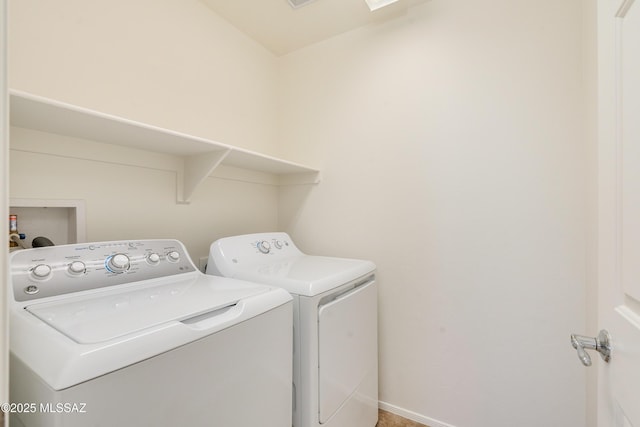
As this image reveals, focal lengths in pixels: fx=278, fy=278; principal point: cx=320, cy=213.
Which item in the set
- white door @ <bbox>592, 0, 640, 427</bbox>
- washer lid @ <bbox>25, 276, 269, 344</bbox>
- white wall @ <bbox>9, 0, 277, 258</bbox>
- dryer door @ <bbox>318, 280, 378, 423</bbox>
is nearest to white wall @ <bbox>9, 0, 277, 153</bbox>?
white wall @ <bbox>9, 0, 277, 258</bbox>

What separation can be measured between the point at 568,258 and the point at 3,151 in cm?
190

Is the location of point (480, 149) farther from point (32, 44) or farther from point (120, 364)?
point (32, 44)

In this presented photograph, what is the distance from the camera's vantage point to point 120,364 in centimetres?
55

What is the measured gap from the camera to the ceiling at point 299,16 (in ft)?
5.50

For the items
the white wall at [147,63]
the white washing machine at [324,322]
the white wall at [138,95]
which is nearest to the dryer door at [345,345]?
the white washing machine at [324,322]

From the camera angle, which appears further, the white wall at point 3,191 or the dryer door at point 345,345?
the dryer door at point 345,345

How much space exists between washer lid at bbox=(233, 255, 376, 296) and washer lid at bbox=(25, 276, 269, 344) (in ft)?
0.51

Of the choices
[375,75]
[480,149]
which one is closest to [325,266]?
[480,149]

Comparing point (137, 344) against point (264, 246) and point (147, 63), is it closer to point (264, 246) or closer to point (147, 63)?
point (264, 246)

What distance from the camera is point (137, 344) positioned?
0.59 m

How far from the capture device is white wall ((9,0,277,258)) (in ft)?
3.49

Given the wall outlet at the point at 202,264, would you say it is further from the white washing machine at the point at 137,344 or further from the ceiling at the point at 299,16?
the ceiling at the point at 299,16

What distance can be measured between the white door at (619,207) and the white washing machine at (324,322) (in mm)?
824

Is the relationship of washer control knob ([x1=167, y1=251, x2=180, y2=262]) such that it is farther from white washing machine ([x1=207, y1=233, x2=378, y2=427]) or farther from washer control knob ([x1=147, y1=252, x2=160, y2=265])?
white washing machine ([x1=207, y1=233, x2=378, y2=427])
